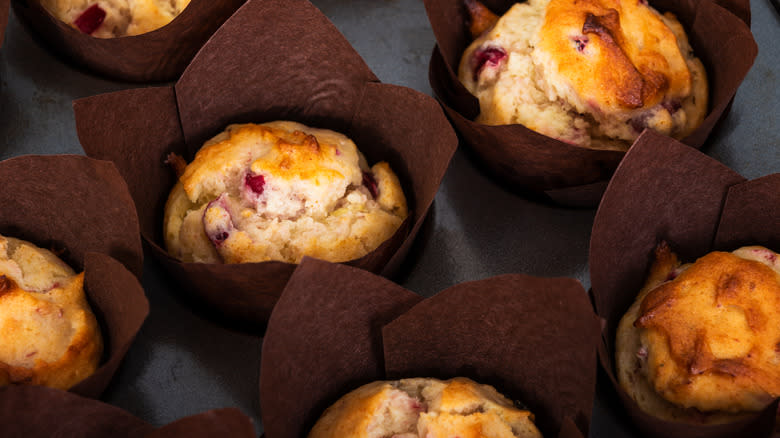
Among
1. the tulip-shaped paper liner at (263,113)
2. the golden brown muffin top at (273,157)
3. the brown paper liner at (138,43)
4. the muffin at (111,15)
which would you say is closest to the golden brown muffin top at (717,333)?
the tulip-shaped paper liner at (263,113)

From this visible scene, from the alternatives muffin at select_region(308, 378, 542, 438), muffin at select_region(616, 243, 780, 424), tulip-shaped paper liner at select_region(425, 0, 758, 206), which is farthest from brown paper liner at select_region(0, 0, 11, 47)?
muffin at select_region(616, 243, 780, 424)

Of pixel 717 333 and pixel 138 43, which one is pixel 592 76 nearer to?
pixel 717 333

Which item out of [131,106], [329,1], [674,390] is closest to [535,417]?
[674,390]

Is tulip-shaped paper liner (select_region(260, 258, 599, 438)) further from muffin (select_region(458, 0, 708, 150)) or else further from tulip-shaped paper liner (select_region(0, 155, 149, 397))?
muffin (select_region(458, 0, 708, 150))

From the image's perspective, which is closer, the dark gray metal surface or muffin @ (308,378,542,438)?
muffin @ (308,378,542,438)

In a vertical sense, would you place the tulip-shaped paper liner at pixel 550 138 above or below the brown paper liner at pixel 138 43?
below

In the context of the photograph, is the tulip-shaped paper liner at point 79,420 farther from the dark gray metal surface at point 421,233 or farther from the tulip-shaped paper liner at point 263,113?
the tulip-shaped paper liner at point 263,113
